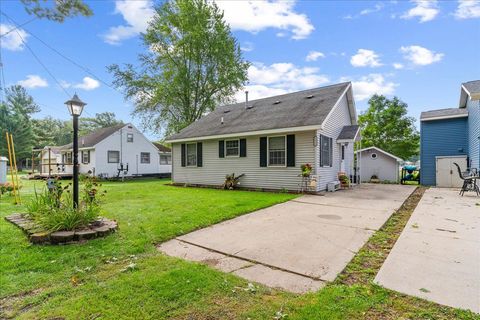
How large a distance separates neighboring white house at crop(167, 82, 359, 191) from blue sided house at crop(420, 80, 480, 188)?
14.3 feet

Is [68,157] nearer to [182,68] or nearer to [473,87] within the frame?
[182,68]

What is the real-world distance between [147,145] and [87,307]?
76.1 feet

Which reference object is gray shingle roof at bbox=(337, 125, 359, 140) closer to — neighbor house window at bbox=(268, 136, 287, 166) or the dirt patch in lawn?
neighbor house window at bbox=(268, 136, 287, 166)

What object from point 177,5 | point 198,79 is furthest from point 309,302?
point 177,5

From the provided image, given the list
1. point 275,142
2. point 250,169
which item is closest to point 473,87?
point 275,142

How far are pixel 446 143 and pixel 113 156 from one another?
23.9 m

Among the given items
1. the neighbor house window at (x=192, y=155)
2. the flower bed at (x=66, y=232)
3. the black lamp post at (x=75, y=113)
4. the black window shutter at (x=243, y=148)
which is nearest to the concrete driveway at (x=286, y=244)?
the flower bed at (x=66, y=232)

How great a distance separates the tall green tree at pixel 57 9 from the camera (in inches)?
131

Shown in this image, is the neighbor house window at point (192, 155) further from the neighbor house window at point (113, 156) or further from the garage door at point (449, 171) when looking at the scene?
the garage door at point (449, 171)

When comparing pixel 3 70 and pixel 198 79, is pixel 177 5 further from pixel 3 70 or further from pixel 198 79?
pixel 3 70

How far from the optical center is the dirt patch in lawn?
275 cm

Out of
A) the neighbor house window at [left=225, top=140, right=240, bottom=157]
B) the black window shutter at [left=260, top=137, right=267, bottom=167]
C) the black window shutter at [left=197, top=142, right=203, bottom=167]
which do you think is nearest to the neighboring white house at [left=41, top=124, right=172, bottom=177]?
the black window shutter at [left=197, top=142, right=203, bottom=167]

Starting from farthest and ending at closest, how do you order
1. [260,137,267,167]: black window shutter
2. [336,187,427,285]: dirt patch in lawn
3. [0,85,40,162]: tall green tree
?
[0,85,40,162]: tall green tree → [260,137,267,167]: black window shutter → [336,187,427,285]: dirt patch in lawn

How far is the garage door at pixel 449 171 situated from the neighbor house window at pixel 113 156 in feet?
76.4
